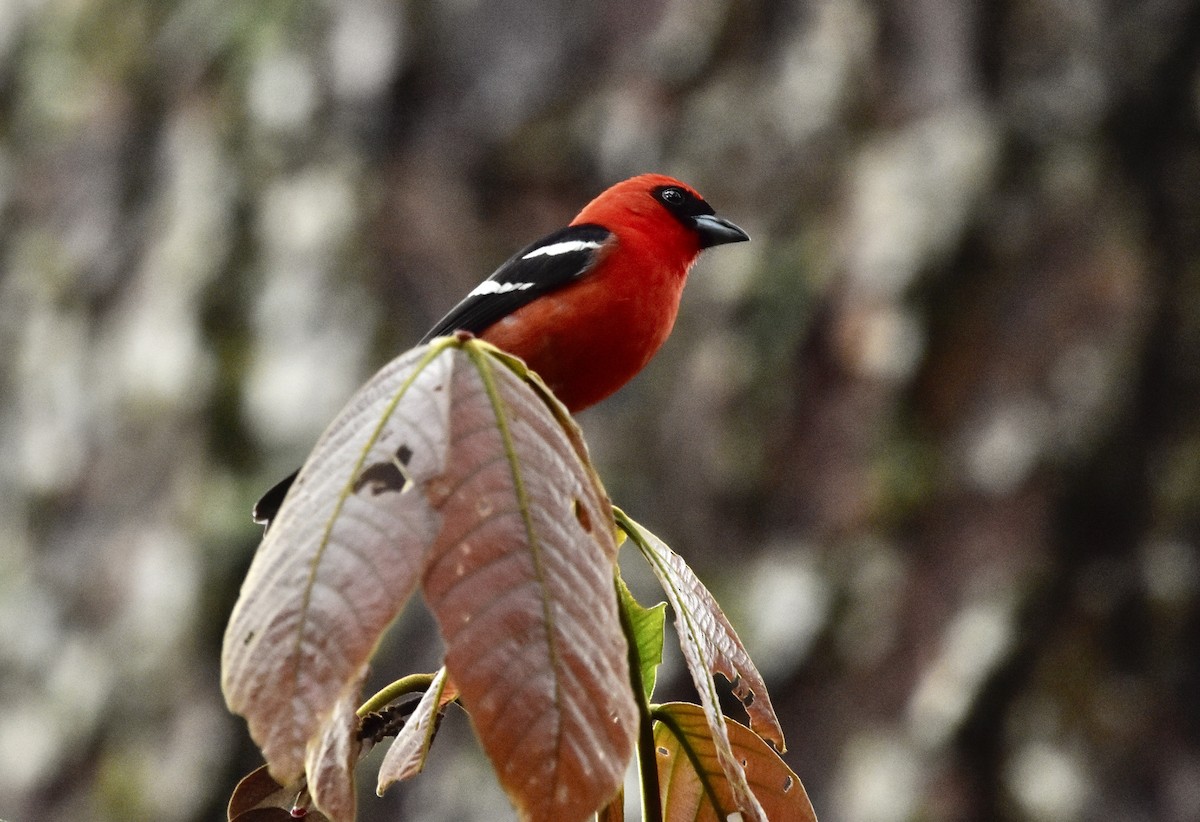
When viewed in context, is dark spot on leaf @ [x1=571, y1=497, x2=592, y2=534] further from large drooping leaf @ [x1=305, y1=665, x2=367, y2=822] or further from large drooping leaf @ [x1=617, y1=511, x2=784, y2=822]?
large drooping leaf @ [x1=305, y1=665, x2=367, y2=822]

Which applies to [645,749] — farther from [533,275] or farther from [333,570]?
[533,275]

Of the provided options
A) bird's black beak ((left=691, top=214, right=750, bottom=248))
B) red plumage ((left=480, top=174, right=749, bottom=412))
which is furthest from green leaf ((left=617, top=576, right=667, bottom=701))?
bird's black beak ((left=691, top=214, right=750, bottom=248))

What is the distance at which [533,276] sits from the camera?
326 cm

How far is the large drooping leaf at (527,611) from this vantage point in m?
0.89

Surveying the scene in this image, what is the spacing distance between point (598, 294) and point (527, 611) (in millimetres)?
2232

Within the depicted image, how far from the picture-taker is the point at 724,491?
5387 mm

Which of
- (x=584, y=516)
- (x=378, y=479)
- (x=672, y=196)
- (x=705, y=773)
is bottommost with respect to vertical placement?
(x=705, y=773)

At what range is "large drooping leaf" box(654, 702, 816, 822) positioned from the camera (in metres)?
1.33

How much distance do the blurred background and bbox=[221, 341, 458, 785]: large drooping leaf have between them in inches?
168

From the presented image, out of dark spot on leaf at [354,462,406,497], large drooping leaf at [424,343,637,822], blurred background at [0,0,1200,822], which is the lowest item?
blurred background at [0,0,1200,822]

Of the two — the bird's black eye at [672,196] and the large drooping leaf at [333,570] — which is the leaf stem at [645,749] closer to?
the large drooping leaf at [333,570]

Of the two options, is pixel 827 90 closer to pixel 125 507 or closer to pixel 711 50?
pixel 711 50

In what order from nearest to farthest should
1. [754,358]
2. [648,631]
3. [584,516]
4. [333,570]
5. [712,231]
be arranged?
[333,570], [584,516], [648,631], [712,231], [754,358]

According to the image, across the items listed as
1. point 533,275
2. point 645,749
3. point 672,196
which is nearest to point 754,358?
point 672,196
